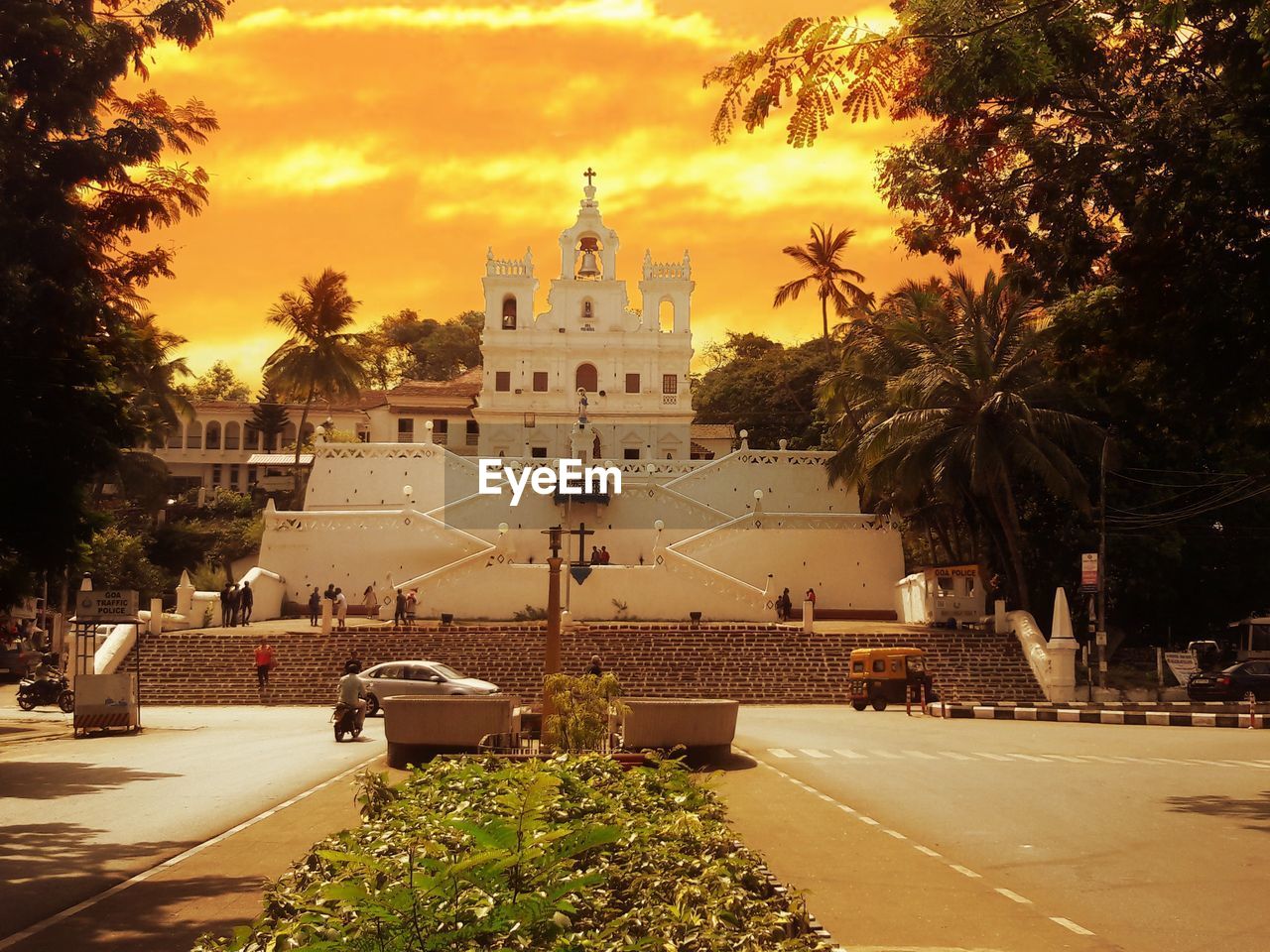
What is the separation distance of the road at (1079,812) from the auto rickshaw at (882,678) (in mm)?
6002

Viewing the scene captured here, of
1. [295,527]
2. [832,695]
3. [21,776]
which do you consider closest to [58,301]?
[21,776]

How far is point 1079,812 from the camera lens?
14102 millimetres

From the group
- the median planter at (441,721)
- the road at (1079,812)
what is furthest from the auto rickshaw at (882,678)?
the median planter at (441,721)

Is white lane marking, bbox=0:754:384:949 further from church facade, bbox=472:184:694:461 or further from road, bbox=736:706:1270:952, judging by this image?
church facade, bbox=472:184:694:461

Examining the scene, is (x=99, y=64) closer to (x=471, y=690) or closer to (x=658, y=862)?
(x=658, y=862)

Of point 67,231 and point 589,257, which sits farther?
point 589,257

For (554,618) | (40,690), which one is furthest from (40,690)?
(554,618)

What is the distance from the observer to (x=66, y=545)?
1833 centimetres

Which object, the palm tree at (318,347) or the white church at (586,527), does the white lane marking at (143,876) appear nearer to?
the white church at (586,527)

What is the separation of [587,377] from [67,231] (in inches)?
2138

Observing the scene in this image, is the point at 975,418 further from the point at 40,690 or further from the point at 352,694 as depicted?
the point at 40,690

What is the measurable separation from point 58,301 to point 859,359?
115 ft

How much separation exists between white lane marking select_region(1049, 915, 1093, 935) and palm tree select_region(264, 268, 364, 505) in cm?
5657

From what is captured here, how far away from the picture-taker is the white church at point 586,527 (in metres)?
46.4
